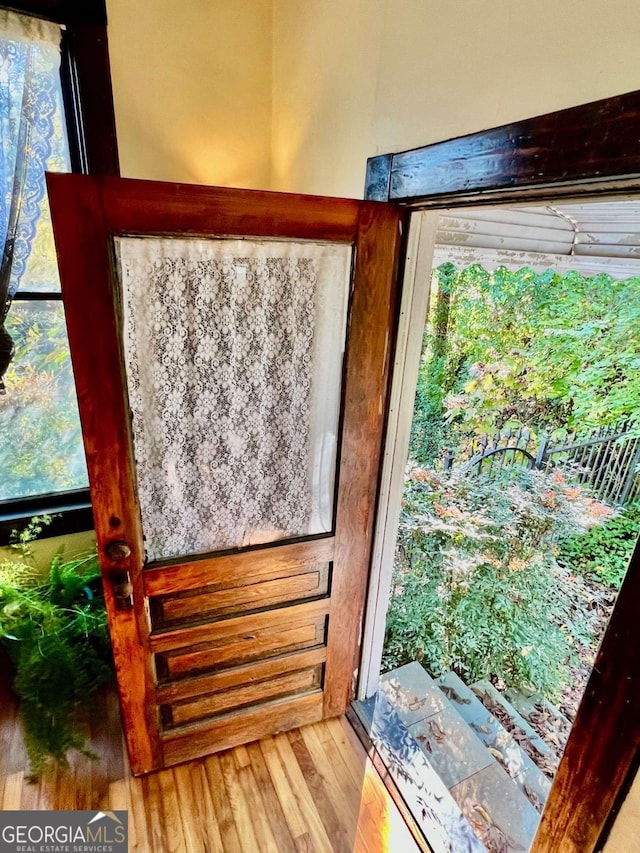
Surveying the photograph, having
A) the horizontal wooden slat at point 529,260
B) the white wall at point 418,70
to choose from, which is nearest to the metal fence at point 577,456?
the horizontal wooden slat at point 529,260

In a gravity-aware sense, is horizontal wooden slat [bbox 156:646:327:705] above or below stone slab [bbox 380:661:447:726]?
above

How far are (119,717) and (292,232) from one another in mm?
1997

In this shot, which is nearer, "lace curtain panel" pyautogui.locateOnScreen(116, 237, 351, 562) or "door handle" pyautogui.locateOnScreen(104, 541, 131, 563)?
"lace curtain panel" pyautogui.locateOnScreen(116, 237, 351, 562)

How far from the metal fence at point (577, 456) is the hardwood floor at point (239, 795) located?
2.05 m

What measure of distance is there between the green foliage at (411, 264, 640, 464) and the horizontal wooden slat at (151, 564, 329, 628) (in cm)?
182

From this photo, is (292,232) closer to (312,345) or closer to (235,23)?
(312,345)

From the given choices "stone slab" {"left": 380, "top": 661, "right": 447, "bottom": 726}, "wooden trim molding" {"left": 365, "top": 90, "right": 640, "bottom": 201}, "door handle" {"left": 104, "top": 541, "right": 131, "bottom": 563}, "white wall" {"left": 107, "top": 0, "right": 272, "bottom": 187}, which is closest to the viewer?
"wooden trim molding" {"left": 365, "top": 90, "right": 640, "bottom": 201}

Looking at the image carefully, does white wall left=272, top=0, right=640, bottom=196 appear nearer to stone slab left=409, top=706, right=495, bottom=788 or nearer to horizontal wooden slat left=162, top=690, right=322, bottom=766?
horizontal wooden slat left=162, top=690, right=322, bottom=766

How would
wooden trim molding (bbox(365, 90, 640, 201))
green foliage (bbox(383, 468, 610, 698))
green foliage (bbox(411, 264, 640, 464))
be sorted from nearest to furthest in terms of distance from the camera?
wooden trim molding (bbox(365, 90, 640, 201))
green foliage (bbox(383, 468, 610, 698))
green foliage (bbox(411, 264, 640, 464))

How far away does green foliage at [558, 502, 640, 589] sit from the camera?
282 centimetres

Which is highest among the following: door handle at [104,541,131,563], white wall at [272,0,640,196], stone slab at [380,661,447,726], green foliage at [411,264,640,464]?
white wall at [272,0,640,196]

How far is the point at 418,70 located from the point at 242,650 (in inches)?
73.0

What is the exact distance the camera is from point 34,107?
5.08 feet

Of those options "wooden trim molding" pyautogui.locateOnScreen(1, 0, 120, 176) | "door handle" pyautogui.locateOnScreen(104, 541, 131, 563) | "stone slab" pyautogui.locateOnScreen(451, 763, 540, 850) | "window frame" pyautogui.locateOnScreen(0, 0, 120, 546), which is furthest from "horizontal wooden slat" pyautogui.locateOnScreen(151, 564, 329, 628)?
"wooden trim molding" pyautogui.locateOnScreen(1, 0, 120, 176)
